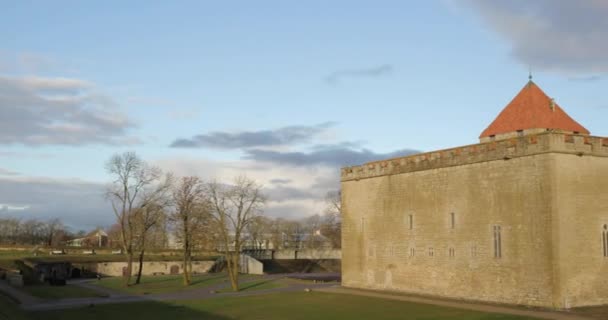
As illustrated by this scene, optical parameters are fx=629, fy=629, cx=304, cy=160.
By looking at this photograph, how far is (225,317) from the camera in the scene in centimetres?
3069

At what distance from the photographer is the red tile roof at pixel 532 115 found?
36656 mm

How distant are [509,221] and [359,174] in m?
14.9

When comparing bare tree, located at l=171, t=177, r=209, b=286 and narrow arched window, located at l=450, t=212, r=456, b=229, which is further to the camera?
bare tree, located at l=171, t=177, r=209, b=286

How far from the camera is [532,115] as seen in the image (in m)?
36.9

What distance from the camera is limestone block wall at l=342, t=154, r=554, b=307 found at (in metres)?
29.9

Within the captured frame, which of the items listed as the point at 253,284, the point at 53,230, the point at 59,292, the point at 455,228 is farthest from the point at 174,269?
the point at 53,230

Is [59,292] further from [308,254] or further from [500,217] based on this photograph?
[308,254]

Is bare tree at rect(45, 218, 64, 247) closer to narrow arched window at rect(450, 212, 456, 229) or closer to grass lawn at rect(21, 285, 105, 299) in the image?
grass lawn at rect(21, 285, 105, 299)

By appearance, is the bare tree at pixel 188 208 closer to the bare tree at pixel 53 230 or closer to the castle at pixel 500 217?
the castle at pixel 500 217

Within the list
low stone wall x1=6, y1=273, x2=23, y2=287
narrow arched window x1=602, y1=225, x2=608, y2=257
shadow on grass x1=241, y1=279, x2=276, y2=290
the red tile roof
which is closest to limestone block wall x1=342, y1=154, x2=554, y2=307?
narrow arched window x1=602, y1=225, x2=608, y2=257

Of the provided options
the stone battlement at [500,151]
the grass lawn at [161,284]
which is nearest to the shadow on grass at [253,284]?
the grass lawn at [161,284]

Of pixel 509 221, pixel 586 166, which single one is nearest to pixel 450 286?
pixel 509 221

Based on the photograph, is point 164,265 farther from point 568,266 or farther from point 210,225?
point 568,266

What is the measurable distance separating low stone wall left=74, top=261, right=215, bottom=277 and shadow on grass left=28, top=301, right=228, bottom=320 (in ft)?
105
